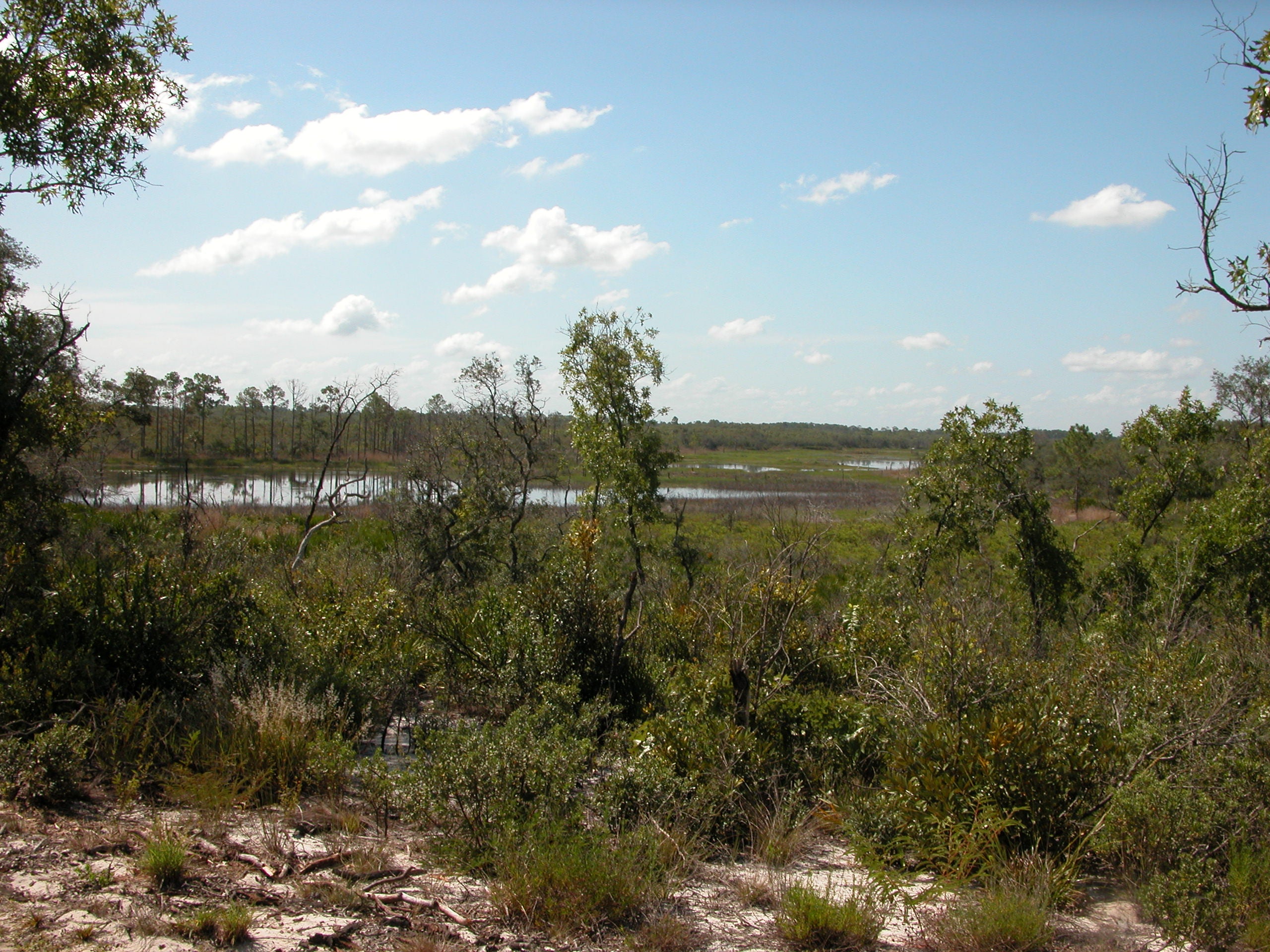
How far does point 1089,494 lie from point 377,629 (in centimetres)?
5041

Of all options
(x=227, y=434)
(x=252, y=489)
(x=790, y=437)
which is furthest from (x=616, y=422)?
(x=790, y=437)

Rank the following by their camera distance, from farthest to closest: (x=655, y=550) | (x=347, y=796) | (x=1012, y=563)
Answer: (x=655, y=550) → (x=1012, y=563) → (x=347, y=796)

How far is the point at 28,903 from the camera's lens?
4227mm

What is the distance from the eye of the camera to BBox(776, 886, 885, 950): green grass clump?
4.39m

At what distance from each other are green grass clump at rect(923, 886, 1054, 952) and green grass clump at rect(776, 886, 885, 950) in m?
0.31

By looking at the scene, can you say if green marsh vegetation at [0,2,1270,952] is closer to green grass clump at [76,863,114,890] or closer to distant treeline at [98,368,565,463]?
green grass clump at [76,863,114,890]

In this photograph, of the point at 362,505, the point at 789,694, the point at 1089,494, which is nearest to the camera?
the point at 789,694

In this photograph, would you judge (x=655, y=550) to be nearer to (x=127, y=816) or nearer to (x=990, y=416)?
(x=990, y=416)

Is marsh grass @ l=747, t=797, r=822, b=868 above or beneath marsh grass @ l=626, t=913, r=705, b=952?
beneath

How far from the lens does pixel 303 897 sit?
4.57m

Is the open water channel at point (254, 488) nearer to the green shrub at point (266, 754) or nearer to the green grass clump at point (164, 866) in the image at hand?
the green shrub at point (266, 754)

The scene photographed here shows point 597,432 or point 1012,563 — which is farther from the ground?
point 597,432

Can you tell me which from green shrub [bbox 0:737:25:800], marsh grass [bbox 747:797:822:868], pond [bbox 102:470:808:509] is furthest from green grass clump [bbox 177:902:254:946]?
pond [bbox 102:470:808:509]

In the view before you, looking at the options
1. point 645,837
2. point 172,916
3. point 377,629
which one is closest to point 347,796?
point 172,916
